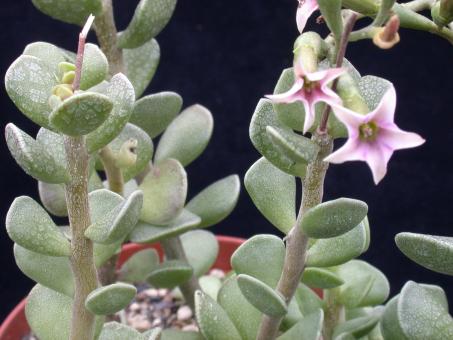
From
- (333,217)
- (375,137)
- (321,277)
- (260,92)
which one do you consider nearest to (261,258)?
(321,277)

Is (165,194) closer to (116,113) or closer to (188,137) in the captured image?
(188,137)

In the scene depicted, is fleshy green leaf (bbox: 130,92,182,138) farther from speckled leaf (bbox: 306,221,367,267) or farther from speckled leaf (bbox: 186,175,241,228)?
speckled leaf (bbox: 306,221,367,267)

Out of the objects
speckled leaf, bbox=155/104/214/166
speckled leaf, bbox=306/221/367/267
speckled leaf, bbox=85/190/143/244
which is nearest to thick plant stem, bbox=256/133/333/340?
speckled leaf, bbox=306/221/367/267

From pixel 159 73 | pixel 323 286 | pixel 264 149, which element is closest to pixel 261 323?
pixel 323 286

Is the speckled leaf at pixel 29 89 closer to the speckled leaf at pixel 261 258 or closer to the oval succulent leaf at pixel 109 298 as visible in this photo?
the oval succulent leaf at pixel 109 298

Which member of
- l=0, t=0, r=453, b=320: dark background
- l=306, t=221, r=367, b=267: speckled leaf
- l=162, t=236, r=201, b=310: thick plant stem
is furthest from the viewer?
l=0, t=0, r=453, b=320: dark background

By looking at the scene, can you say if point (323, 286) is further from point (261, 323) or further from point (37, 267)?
point (37, 267)
